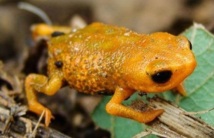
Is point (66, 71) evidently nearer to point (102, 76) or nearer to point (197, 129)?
point (102, 76)

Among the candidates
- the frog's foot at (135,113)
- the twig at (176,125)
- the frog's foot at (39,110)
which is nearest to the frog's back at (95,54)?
the frog's foot at (135,113)

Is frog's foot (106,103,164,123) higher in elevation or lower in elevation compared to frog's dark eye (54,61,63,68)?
lower

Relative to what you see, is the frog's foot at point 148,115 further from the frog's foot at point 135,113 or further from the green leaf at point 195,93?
the green leaf at point 195,93

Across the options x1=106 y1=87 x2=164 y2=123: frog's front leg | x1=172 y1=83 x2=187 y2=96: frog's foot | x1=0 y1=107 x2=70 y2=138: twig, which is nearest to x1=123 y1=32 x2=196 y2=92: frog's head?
x1=106 y1=87 x2=164 y2=123: frog's front leg

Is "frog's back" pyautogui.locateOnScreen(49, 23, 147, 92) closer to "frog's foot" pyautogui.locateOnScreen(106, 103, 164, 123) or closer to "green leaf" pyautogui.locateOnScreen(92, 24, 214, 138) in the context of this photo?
"frog's foot" pyautogui.locateOnScreen(106, 103, 164, 123)

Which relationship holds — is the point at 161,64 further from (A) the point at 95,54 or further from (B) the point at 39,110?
(B) the point at 39,110

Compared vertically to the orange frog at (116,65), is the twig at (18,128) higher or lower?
lower

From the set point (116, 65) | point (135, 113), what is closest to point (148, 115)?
point (135, 113)
